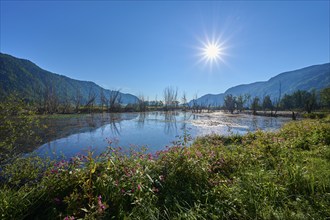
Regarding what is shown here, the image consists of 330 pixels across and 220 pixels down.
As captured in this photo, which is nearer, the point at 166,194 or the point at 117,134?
the point at 166,194

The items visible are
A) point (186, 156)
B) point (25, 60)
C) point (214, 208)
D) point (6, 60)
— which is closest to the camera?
point (214, 208)

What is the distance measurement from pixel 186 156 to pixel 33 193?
2677 millimetres

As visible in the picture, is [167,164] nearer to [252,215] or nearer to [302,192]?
[252,215]

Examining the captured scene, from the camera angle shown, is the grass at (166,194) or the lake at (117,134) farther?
the lake at (117,134)

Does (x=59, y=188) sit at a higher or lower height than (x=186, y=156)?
lower

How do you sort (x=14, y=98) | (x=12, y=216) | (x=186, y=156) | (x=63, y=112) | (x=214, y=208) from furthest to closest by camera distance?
(x=63, y=112), (x=14, y=98), (x=186, y=156), (x=214, y=208), (x=12, y=216)

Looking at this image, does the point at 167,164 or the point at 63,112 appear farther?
the point at 63,112

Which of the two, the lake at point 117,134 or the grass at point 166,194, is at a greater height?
the grass at point 166,194

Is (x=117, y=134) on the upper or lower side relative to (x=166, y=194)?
lower

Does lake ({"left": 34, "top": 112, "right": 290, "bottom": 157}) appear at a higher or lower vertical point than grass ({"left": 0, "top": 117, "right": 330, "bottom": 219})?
lower

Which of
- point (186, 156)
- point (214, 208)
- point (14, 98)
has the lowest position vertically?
point (214, 208)

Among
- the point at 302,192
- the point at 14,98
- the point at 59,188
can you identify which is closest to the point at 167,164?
the point at 59,188

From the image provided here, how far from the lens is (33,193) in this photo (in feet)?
7.54

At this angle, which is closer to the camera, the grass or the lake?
the grass
